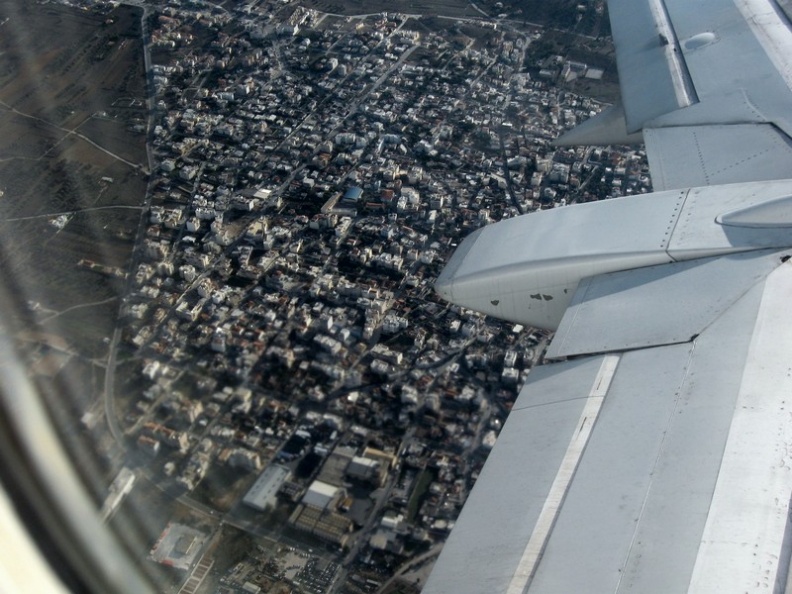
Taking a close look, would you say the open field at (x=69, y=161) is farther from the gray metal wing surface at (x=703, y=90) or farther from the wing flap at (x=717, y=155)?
the wing flap at (x=717, y=155)

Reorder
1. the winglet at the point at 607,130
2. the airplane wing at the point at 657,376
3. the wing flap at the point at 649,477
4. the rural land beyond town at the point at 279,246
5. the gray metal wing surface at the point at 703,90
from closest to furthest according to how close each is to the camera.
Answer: the wing flap at the point at 649,477 < the airplane wing at the point at 657,376 < the gray metal wing surface at the point at 703,90 < the winglet at the point at 607,130 < the rural land beyond town at the point at 279,246

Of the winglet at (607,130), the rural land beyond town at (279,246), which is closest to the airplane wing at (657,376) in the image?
the winglet at (607,130)

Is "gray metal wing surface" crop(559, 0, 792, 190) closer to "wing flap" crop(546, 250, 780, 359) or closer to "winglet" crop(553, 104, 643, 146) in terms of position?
"winglet" crop(553, 104, 643, 146)

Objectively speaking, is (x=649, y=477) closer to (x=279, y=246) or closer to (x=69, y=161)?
(x=279, y=246)

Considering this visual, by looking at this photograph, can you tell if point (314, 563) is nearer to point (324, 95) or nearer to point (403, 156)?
point (403, 156)

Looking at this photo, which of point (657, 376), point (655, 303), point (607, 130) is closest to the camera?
point (657, 376)

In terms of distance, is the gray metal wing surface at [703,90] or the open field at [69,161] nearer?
the gray metal wing surface at [703,90]

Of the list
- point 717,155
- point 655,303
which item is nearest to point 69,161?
point 717,155
